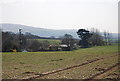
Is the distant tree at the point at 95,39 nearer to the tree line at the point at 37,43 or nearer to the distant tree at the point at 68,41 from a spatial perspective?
the tree line at the point at 37,43

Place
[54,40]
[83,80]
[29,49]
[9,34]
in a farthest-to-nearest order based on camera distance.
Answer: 1. [29,49]
2. [54,40]
3. [9,34]
4. [83,80]

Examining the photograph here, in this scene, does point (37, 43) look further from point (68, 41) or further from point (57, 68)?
point (57, 68)

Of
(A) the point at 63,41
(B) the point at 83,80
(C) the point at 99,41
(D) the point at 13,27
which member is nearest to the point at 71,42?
(A) the point at 63,41

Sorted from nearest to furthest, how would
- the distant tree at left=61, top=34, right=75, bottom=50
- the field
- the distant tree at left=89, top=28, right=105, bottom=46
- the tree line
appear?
the field, the distant tree at left=89, top=28, right=105, bottom=46, the tree line, the distant tree at left=61, top=34, right=75, bottom=50

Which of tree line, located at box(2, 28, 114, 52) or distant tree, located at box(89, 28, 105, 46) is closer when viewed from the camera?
distant tree, located at box(89, 28, 105, 46)

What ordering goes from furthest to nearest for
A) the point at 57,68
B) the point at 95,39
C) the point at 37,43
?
the point at 37,43, the point at 95,39, the point at 57,68

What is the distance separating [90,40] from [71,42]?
728 centimetres

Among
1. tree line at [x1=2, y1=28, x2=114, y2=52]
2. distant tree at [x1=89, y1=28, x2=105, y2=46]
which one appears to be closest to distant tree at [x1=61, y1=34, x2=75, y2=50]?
tree line at [x1=2, y1=28, x2=114, y2=52]

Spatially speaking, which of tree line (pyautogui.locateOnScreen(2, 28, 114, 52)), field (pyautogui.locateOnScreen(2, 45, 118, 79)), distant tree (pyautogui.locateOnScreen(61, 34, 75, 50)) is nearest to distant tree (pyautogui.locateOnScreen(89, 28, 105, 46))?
tree line (pyautogui.locateOnScreen(2, 28, 114, 52))

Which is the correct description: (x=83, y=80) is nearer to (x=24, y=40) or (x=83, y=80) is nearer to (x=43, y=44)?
(x=43, y=44)

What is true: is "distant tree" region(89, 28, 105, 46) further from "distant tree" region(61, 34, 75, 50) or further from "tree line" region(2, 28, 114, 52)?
"distant tree" region(61, 34, 75, 50)

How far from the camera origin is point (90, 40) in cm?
3269

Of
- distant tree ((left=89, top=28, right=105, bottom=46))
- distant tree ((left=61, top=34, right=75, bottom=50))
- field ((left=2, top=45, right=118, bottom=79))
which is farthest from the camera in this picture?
distant tree ((left=61, top=34, right=75, bottom=50))

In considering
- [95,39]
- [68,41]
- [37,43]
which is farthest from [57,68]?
[37,43]
